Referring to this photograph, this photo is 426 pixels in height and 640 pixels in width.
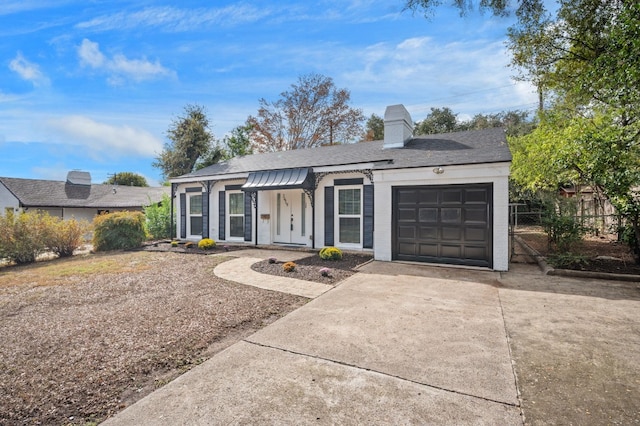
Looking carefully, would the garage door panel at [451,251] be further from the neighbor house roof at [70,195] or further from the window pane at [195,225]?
the neighbor house roof at [70,195]

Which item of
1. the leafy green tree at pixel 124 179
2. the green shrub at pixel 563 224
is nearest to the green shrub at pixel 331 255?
the green shrub at pixel 563 224

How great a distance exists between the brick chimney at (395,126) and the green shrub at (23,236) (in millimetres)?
12201

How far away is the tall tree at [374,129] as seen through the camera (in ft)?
85.2

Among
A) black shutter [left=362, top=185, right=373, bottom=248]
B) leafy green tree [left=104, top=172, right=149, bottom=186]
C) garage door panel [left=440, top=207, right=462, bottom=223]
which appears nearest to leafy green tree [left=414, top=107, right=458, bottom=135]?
black shutter [left=362, top=185, right=373, bottom=248]

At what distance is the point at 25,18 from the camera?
6219 millimetres

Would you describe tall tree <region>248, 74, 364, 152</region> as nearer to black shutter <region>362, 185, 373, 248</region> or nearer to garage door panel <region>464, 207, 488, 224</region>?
black shutter <region>362, 185, 373, 248</region>

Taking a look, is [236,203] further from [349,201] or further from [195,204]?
[349,201]

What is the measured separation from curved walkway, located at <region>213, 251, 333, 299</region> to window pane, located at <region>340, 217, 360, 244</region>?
301 centimetres

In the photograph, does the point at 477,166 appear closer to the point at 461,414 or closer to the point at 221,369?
the point at 461,414

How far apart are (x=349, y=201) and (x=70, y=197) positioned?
21572 millimetres

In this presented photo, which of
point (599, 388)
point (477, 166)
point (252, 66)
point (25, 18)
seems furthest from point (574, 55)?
point (25, 18)

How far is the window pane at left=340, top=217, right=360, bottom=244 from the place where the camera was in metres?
9.84

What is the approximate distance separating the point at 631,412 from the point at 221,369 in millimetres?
3347

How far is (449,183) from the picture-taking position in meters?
7.87
